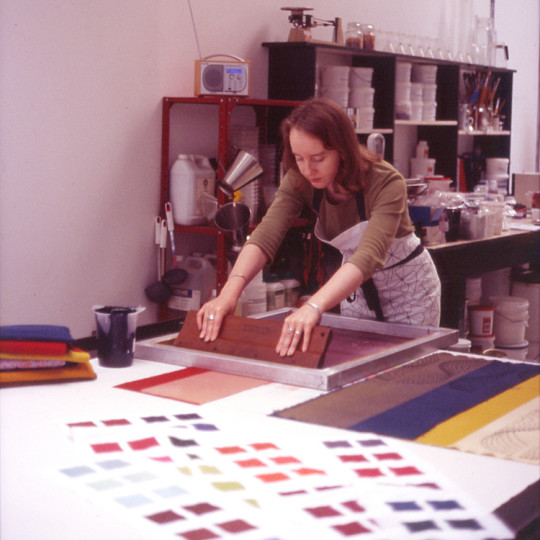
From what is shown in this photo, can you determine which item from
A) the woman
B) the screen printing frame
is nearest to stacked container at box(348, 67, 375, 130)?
the woman

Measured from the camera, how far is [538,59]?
24.0 feet

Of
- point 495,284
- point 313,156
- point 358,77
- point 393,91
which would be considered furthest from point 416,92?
point 313,156

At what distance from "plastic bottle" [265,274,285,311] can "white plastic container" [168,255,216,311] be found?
26 centimetres

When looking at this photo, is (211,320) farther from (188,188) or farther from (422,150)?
(422,150)

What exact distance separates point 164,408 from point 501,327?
356 cm

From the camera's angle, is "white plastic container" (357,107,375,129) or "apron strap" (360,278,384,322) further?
"white plastic container" (357,107,375,129)

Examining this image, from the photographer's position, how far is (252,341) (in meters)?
2.08

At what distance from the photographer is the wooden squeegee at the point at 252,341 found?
1.98 metres

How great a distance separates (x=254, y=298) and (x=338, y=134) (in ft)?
4.89

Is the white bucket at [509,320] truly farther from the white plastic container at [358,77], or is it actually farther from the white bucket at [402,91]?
the white plastic container at [358,77]

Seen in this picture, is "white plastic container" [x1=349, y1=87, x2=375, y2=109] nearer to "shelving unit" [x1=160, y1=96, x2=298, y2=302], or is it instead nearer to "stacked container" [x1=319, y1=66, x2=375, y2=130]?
"stacked container" [x1=319, y1=66, x2=375, y2=130]

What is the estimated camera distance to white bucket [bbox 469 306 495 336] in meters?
4.78

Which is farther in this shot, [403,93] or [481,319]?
[403,93]

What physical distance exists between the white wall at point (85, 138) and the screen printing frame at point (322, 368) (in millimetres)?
1292
